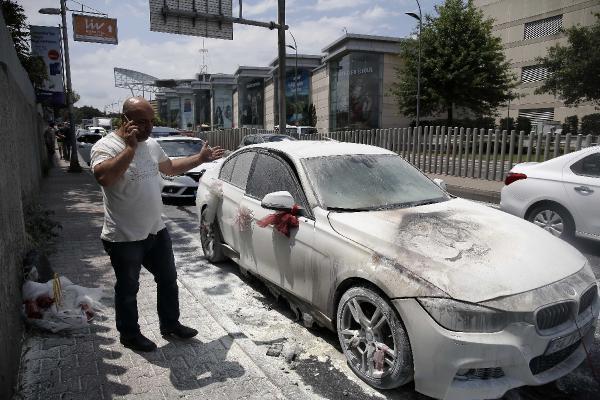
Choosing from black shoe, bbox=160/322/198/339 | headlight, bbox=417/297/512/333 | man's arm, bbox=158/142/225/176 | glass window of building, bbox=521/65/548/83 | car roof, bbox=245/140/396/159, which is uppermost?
glass window of building, bbox=521/65/548/83

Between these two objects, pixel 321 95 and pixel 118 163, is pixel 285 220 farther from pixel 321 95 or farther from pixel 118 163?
pixel 321 95

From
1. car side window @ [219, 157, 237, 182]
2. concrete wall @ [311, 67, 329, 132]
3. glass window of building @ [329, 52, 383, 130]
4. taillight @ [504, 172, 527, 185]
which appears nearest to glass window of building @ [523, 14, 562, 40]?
glass window of building @ [329, 52, 383, 130]

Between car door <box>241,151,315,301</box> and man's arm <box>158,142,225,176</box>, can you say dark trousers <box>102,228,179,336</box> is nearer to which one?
man's arm <box>158,142,225,176</box>

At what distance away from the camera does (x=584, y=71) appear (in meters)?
26.0

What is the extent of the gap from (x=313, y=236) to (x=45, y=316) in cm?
223

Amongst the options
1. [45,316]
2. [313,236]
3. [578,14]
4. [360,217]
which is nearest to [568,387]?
[360,217]

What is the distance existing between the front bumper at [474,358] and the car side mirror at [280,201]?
1328 mm

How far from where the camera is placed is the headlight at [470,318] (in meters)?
2.47

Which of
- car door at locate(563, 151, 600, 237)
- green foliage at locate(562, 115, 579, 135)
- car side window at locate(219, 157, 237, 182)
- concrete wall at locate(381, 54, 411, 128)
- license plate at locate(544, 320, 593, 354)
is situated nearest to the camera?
license plate at locate(544, 320, 593, 354)

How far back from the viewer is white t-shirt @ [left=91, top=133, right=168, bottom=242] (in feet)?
9.98

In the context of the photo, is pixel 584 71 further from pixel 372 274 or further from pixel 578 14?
pixel 372 274

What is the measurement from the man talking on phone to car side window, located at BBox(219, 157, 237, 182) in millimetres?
1639

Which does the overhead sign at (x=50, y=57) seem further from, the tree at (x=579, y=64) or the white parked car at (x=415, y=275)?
the tree at (x=579, y=64)

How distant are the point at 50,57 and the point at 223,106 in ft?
239
